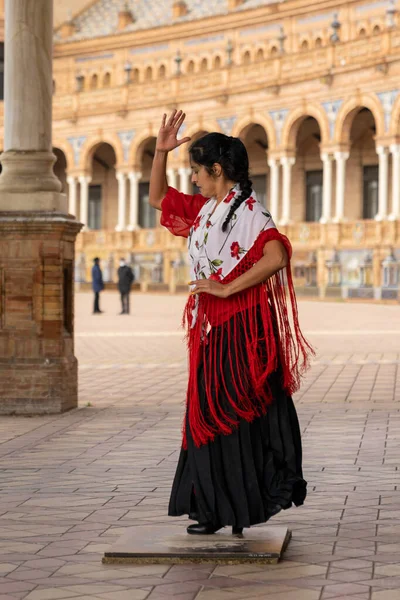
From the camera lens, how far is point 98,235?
5228 centimetres

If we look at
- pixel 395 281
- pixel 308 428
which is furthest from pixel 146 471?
pixel 395 281

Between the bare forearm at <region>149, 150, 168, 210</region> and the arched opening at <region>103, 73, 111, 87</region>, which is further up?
the arched opening at <region>103, 73, 111, 87</region>

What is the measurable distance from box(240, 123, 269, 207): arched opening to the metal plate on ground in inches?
1741

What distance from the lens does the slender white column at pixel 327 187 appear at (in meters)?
43.9

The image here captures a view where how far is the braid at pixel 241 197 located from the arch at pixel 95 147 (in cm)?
4738

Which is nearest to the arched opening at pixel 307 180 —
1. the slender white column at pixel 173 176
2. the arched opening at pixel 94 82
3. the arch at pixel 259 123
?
the arch at pixel 259 123

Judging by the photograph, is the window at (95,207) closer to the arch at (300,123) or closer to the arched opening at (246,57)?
the arched opening at (246,57)

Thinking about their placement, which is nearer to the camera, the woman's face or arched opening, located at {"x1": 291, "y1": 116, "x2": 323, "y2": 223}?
the woman's face

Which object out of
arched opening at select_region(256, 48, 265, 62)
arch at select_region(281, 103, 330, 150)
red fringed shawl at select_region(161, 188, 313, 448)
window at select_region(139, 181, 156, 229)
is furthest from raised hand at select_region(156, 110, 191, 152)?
window at select_region(139, 181, 156, 229)

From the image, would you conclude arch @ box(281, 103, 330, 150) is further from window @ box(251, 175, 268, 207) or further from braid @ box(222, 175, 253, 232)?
braid @ box(222, 175, 253, 232)

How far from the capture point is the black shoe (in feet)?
16.6

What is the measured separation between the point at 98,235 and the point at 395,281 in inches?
663

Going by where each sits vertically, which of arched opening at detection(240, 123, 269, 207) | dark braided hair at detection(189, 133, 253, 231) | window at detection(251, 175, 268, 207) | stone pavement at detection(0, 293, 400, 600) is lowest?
stone pavement at detection(0, 293, 400, 600)

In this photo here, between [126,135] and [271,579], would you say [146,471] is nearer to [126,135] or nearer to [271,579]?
[271,579]
